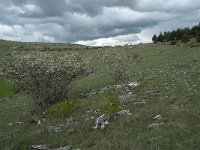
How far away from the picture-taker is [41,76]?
105 feet

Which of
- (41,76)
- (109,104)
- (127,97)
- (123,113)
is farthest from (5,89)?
(123,113)

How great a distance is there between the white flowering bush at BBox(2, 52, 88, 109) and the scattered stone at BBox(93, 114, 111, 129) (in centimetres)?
959

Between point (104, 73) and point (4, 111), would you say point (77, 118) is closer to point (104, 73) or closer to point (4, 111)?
point (4, 111)

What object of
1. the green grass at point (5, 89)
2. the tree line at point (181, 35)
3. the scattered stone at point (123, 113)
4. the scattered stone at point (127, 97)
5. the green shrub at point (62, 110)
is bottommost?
the green grass at point (5, 89)

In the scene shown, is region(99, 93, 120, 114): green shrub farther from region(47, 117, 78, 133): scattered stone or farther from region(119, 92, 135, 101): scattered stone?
region(47, 117, 78, 133): scattered stone

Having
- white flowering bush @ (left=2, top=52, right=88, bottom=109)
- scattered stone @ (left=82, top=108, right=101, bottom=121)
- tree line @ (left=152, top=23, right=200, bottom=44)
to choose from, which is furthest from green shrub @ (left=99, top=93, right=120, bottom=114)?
tree line @ (left=152, top=23, right=200, bottom=44)

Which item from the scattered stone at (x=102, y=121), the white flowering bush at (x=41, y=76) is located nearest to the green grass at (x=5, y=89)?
the white flowering bush at (x=41, y=76)

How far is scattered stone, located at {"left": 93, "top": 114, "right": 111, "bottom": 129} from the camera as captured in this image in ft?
75.3

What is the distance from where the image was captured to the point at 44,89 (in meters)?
32.7

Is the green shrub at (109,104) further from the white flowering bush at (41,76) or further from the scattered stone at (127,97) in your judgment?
the white flowering bush at (41,76)

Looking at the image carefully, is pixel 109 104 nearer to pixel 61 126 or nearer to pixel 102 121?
pixel 102 121

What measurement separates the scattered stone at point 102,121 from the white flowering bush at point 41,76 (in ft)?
31.4

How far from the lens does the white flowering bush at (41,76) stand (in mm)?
31828

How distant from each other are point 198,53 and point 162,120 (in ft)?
103
